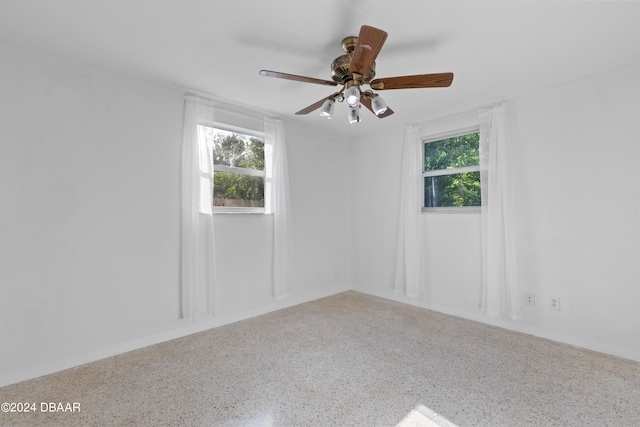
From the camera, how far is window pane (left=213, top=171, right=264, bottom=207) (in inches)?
129

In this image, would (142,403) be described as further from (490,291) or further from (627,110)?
(627,110)

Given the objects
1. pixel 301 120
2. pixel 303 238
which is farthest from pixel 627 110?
pixel 303 238

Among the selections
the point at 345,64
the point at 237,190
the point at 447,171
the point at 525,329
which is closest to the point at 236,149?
the point at 237,190

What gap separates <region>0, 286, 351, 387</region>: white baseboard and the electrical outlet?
253 cm

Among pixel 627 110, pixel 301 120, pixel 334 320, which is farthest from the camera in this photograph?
pixel 301 120

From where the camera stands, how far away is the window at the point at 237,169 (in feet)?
10.7

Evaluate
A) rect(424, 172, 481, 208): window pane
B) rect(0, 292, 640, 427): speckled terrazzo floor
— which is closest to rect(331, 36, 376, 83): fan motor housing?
rect(424, 172, 481, 208): window pane

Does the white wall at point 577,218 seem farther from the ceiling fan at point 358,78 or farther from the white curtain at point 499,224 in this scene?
the ceiling fan at point 358,78

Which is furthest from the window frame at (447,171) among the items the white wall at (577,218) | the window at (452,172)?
the white wall at (577,218)

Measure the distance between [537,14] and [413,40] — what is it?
0.74 meters

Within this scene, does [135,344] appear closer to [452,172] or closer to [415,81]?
[415,81]

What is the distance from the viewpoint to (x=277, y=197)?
3627 mm

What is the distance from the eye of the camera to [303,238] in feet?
13.3

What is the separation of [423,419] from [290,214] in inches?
103
